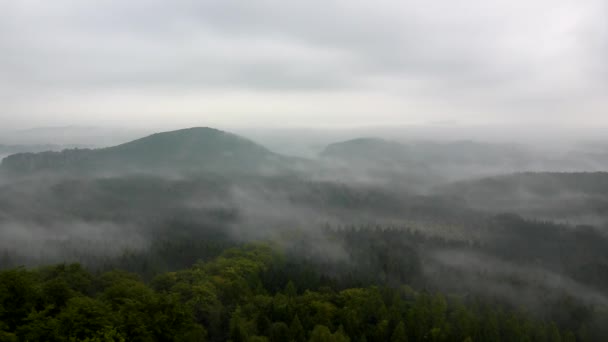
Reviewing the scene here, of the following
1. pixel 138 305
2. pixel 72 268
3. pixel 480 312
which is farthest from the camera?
pixel 480 312

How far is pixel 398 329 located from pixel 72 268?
146 ft

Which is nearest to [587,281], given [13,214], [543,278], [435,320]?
[543,278]

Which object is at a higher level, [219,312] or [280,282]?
[219,312]

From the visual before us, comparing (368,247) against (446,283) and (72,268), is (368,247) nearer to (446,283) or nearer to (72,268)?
(446,283)

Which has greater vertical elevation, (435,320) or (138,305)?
(138,305)

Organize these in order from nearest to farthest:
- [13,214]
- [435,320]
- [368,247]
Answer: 1. [435,320]
2. [368,247]
3. [13,214]

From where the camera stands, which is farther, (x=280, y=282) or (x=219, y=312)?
(x=280, y=282)

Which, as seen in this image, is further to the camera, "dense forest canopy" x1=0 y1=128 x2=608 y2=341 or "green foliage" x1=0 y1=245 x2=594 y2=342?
"dense forest canopy" x1=0 y1=128 x2=608 y2=341

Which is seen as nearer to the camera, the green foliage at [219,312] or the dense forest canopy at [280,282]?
the green foliage at [219,312]

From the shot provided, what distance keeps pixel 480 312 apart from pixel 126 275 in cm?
6822

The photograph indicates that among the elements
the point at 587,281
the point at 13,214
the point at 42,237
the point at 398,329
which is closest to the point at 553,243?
the point at 587,281

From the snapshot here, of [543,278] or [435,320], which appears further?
[543,278]

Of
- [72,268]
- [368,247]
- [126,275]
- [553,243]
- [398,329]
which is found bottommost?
[553,243]

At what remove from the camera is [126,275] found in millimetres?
57531
